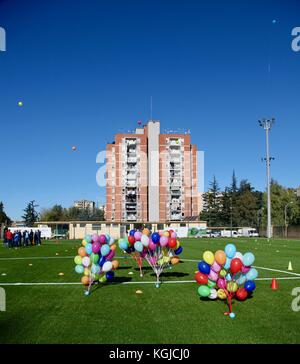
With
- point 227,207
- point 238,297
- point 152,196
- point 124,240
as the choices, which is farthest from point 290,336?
point 227,207

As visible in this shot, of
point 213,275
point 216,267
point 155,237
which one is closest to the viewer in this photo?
point 216,267

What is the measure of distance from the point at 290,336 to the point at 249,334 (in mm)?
744

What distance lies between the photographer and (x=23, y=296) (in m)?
12.1

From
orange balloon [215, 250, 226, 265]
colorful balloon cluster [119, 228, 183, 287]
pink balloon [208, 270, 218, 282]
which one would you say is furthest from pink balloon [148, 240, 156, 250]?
orange balloon [215, 250, 226, 265]

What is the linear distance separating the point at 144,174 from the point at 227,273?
307ft

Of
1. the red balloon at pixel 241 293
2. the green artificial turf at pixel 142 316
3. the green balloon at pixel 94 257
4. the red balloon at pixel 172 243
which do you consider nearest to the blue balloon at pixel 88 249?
the green balloon at pixel 94 257

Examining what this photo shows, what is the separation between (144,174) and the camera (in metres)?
103

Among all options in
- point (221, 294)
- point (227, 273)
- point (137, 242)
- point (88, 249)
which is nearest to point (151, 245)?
point (137, 242)

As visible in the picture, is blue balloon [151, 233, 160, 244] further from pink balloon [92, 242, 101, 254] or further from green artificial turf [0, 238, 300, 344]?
pink balloon [92, 242, 101, 254]

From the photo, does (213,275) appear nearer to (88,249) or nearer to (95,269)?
(95,269)

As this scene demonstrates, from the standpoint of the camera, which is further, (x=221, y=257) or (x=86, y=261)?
(x=86, y=261)
